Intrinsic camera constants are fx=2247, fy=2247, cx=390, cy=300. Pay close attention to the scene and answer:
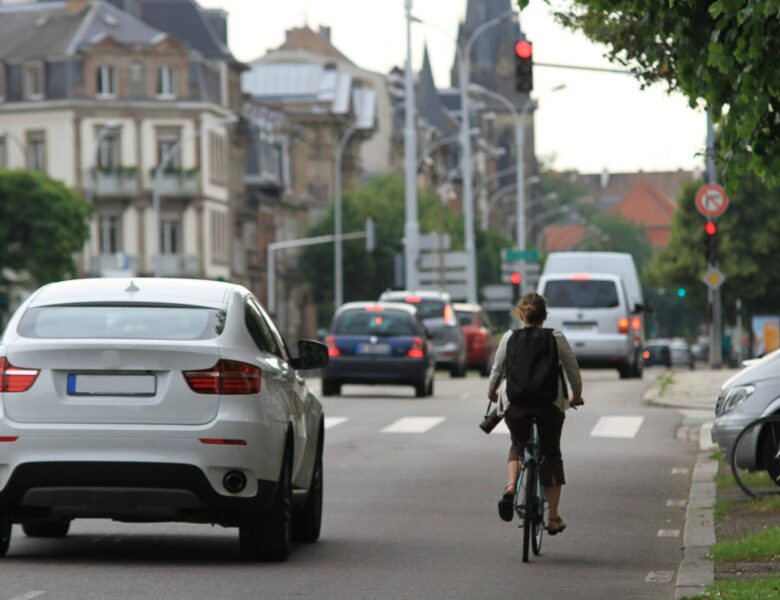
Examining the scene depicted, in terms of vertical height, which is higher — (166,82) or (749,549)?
(166,82)

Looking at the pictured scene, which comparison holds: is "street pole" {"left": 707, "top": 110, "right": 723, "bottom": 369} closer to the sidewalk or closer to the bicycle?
the sidewalk

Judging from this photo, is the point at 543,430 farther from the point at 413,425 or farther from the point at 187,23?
the point at 187,23

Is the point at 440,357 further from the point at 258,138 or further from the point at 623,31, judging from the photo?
the point at 258,138

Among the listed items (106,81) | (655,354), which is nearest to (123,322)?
(106,81)

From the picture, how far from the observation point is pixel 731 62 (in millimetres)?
11578

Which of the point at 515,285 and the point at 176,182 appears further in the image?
the point at 176,182

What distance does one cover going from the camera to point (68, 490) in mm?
11789

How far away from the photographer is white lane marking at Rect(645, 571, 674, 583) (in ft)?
39.7

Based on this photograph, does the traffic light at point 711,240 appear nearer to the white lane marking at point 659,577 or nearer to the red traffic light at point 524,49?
the red traffic light at point 524,49

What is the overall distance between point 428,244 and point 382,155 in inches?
3222

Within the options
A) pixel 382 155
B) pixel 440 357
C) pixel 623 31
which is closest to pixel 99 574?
pixel 623 31

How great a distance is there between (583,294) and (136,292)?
103 ft

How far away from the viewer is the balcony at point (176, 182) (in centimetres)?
9388

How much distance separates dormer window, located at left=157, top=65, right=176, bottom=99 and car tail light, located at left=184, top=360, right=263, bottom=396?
3253 inches
